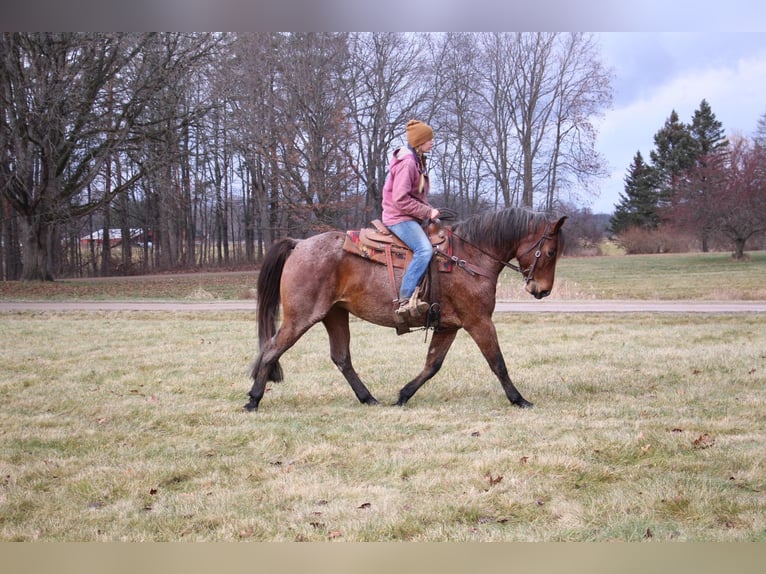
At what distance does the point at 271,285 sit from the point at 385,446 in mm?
2081

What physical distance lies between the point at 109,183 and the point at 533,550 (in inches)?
826

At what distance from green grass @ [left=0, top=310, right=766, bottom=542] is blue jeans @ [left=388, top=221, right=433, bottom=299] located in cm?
100

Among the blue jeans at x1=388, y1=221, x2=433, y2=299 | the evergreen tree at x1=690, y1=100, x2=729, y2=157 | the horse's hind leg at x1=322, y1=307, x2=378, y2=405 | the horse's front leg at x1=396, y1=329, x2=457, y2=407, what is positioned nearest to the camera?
the blue jeans at x1=388, y1=221, x2=433, y2=299

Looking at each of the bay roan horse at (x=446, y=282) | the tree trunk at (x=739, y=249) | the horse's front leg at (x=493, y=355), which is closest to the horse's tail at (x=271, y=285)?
the bay roan horse at (x=446, y=282)

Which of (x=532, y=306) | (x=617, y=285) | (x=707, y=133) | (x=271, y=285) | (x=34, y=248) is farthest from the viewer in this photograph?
(x=34, y=248)

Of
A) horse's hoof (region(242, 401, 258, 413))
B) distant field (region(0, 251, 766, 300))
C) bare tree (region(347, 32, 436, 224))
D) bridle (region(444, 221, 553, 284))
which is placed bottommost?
horse's hoof (region(242, 401, 258, 413))

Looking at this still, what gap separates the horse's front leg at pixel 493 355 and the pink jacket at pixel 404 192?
3.32 ft

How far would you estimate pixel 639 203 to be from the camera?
16281mm

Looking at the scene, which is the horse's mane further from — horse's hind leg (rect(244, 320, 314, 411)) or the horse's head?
horse's hind leg (rect(244, 320, 314, 411))

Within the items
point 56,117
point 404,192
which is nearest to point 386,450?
point 404,192

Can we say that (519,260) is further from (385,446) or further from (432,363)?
(385,446)

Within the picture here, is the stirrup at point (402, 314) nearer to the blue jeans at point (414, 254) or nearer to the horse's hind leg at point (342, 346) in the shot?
the blue jeans at point (414, 254)

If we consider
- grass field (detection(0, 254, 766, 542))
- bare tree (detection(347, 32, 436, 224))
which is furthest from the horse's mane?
bare tree (detection(347, 32, 436, 224))

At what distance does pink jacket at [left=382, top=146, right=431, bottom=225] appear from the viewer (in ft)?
17.6
